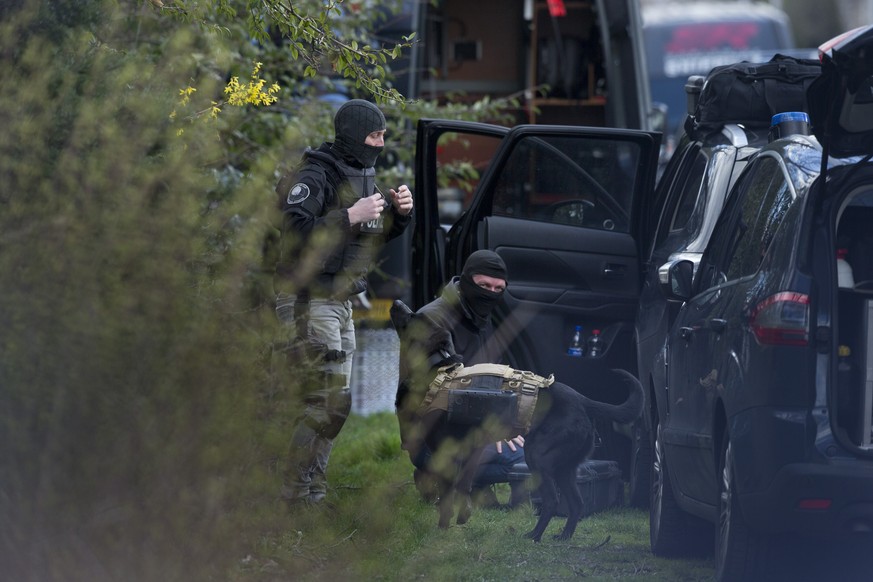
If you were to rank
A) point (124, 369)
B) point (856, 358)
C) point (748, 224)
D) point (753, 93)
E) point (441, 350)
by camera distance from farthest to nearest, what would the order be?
1. point (753, 93)
2. point (441, 350)
3. point (748, 224)
4. point (856, 358)
5. point (124, 369)

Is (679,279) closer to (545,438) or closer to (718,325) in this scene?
(718,325)

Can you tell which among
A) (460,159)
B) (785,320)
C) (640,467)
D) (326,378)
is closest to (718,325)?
(785,320)

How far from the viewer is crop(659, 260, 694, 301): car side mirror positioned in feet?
20.5

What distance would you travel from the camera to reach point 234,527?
14.5 feet

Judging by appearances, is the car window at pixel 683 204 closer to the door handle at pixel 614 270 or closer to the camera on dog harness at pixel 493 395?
the door handle at pixel 614 270

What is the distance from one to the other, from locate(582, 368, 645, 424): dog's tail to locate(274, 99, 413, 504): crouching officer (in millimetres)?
1139

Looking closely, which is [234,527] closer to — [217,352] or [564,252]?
[217,352]

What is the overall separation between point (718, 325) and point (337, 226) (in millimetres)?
2125

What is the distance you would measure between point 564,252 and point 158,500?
4.09 m

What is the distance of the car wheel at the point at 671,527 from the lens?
655 cm

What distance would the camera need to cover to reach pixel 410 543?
20.7 ft

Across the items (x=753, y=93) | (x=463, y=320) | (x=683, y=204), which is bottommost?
(x=463, y=320)

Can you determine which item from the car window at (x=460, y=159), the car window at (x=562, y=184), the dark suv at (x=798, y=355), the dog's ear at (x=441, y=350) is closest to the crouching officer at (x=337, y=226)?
the dog's ear at (x=441, y=350)

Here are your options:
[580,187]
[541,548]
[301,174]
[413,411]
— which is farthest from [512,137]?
[541,548]
